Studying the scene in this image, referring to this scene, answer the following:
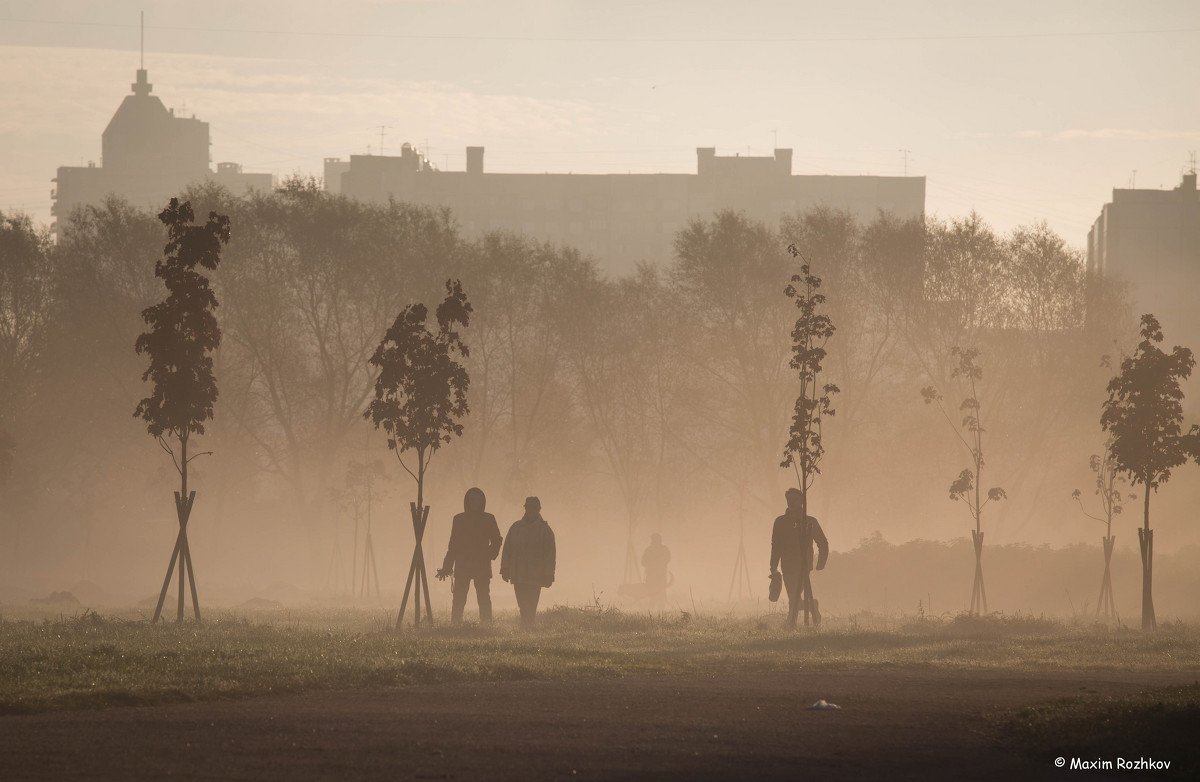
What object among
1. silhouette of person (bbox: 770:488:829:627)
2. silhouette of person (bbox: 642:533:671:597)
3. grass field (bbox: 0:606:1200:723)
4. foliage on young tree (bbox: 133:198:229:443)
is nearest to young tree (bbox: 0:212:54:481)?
silhouette of person (bbox: 642:533:671:597)

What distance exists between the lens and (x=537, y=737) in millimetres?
8906

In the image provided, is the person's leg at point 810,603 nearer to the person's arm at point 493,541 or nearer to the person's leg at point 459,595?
the person's arm at point 493,541

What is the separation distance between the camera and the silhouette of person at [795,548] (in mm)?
21656

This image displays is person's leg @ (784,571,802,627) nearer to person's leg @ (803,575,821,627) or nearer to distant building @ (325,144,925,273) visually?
person's leg @ (803,575,821,627)

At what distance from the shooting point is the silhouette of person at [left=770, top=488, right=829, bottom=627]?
21.7m

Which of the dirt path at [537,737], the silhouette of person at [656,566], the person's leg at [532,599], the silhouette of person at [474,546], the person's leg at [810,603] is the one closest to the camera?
the dirt path at [537,737]

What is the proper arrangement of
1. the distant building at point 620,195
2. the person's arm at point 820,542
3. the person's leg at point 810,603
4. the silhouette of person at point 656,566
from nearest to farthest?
the person's arm at point 820,542, the person's leg at point 810,603, the silhouette of person at point 656,566, the distant building at point 620,195

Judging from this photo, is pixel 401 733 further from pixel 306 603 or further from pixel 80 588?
pixel 80 588

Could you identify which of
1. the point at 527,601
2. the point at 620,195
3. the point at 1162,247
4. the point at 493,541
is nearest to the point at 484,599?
the point at 527,601

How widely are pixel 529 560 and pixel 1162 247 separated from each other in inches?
4887

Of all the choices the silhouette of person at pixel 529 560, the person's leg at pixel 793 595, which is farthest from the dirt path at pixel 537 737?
the person's leg at pixel 793 595

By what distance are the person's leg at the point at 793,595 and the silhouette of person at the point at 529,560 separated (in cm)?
439

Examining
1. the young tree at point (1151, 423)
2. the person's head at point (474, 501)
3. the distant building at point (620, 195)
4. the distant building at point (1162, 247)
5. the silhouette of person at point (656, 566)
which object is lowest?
the silhouette of person at point (656, 566)

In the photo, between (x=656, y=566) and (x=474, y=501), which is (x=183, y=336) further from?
(x=656, y=566)
